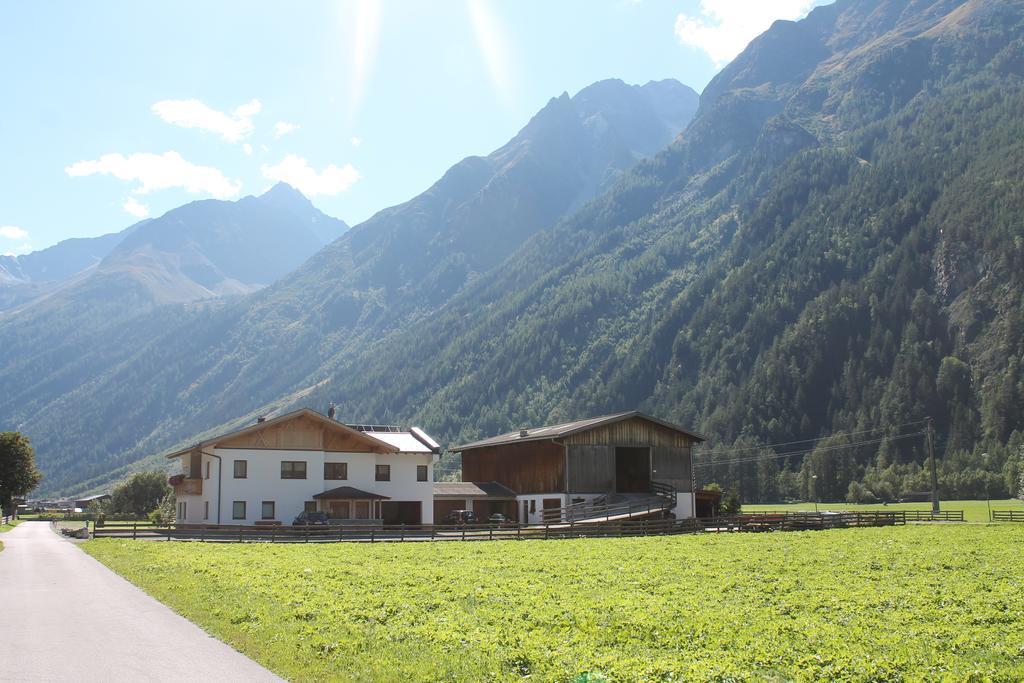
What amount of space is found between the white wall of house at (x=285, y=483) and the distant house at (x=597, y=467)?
15.4ft

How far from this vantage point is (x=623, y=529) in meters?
48.6

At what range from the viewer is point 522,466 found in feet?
223

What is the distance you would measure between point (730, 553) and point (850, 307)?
537 ft

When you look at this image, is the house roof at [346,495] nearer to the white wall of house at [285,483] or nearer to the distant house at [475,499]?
the white wall of house at [285,483]

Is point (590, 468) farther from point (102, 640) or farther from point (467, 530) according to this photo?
point (102, 640)

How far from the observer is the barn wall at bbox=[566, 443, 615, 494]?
6088 centimetres

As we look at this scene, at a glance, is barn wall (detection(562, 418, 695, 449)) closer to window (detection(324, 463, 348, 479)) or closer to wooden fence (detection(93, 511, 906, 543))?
wooden fence (detection(93, 511, 906, 543))

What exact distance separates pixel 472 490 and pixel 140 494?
53.1 meters

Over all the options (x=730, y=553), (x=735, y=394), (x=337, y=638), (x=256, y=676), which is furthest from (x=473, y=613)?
(x=735, y=394)

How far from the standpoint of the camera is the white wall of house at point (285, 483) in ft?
187

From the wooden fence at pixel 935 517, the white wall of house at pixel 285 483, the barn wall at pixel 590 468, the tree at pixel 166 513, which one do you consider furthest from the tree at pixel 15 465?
the wooden fence at pixel 935 517

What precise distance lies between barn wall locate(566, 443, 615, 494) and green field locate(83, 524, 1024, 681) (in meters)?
28.9

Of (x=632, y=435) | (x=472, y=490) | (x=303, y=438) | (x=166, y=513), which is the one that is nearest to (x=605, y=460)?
(x=632, y=435)

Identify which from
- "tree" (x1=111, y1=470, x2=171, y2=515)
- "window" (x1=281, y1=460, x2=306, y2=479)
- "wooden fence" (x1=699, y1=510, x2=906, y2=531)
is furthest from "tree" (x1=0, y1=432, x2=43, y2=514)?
"wooden fence" (x1=699, y1=510, x2=906, y2=531)
